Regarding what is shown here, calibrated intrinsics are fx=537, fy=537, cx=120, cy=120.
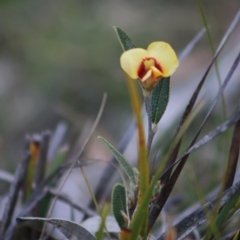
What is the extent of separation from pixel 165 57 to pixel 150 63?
2 cm

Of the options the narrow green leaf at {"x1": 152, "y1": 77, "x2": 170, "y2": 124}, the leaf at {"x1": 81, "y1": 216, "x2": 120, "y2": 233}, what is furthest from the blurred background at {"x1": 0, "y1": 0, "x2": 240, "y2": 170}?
the narrow green leaf at {"x1": 152, "y1": 77, "x2": 170, "y2": 124}

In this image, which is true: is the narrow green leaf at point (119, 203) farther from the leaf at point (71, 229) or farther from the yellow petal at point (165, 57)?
the yellow petal at point (165, 57)

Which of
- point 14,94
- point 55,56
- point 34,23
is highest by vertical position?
point 34,23

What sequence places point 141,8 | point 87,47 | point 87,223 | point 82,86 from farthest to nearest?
point 141,8 < point 87,47 < point 82,86 < point 87,223

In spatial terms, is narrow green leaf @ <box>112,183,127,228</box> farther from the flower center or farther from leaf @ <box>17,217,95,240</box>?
the flower center

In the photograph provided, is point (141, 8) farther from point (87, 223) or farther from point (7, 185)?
point (87, 223)

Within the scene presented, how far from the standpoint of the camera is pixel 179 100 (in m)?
1.49

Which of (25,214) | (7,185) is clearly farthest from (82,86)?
(25,214)

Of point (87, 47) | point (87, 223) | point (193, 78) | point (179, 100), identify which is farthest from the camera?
point (87, 47)

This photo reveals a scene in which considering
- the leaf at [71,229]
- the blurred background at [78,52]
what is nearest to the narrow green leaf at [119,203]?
the leaf at [71,229]

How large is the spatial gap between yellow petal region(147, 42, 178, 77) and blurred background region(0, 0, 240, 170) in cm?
112

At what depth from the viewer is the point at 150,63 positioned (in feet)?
1.87

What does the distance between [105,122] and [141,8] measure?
0.73 meters

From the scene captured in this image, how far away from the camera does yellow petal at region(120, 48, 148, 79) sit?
549 millimetres
